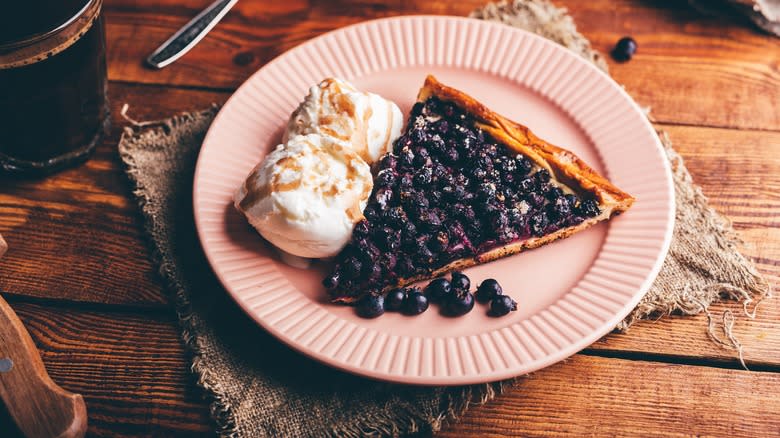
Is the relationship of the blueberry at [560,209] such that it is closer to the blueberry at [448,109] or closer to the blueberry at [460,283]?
the blueberry at [460,283]

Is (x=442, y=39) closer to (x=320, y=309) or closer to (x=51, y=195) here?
(x=320, y=309)

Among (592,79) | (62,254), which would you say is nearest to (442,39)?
(592,79)

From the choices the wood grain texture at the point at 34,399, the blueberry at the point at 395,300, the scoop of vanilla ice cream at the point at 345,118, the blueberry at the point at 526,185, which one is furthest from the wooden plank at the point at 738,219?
the wood grain texture at the point at 34,399

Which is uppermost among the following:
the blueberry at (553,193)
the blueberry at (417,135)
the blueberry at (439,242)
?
the blueberry at (417,135)

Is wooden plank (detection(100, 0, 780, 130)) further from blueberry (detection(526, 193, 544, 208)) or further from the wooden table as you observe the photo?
blueberry (detection(526, 193, 544, 208))

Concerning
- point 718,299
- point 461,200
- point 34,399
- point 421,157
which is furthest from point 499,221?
point 34,399

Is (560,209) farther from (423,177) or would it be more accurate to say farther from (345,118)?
(345,118)

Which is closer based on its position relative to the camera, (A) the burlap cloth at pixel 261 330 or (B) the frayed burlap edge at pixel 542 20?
(A) the burlap cloth at pixel 261 330
